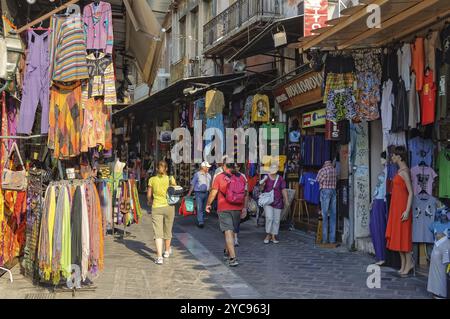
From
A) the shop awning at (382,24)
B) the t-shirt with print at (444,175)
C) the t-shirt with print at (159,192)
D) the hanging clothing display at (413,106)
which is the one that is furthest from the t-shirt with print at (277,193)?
the t-shirt with print at (444,175)

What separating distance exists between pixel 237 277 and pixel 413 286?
246cm

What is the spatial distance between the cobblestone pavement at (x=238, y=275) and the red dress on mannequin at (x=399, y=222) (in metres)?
0.47

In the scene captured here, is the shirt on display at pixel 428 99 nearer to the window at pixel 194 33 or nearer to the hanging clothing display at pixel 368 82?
the hanging clothing display at pixel 368 82

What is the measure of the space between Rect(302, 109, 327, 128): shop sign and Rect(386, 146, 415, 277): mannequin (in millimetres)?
3974

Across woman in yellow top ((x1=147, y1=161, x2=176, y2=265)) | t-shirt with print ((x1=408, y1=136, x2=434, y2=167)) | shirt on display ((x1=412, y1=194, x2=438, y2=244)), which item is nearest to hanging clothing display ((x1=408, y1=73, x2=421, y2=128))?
t-shirt with print ((x1=408, y1=136, x2=434, y2=167))

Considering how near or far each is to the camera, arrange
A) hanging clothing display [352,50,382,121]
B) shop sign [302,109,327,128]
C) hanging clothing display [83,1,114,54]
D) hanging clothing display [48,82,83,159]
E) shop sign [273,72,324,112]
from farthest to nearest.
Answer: shop sign [302,109,327,128] < shop sign [273,72,324,112] < hanging clothing display [352,50,382,121] < hanging clothing display [83,1,114,54] < hanging clothing display [48,82,83,159]

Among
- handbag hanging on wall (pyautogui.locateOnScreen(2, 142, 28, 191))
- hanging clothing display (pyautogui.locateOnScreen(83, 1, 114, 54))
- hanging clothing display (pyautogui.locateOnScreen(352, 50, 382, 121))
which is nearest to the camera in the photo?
handbag hanging on wall (pyautogui.locateOnScreen(2, 142, 28, 191))

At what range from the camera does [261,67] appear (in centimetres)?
1539

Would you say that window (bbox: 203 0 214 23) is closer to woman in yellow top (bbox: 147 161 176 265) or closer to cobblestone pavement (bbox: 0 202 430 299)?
cobblestone pavement (bbox: 0 202 430 299)

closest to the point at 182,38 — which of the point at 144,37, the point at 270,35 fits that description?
the point at 270,35

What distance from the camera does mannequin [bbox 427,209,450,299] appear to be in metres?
6.09

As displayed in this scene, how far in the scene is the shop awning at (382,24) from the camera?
21.4ft
